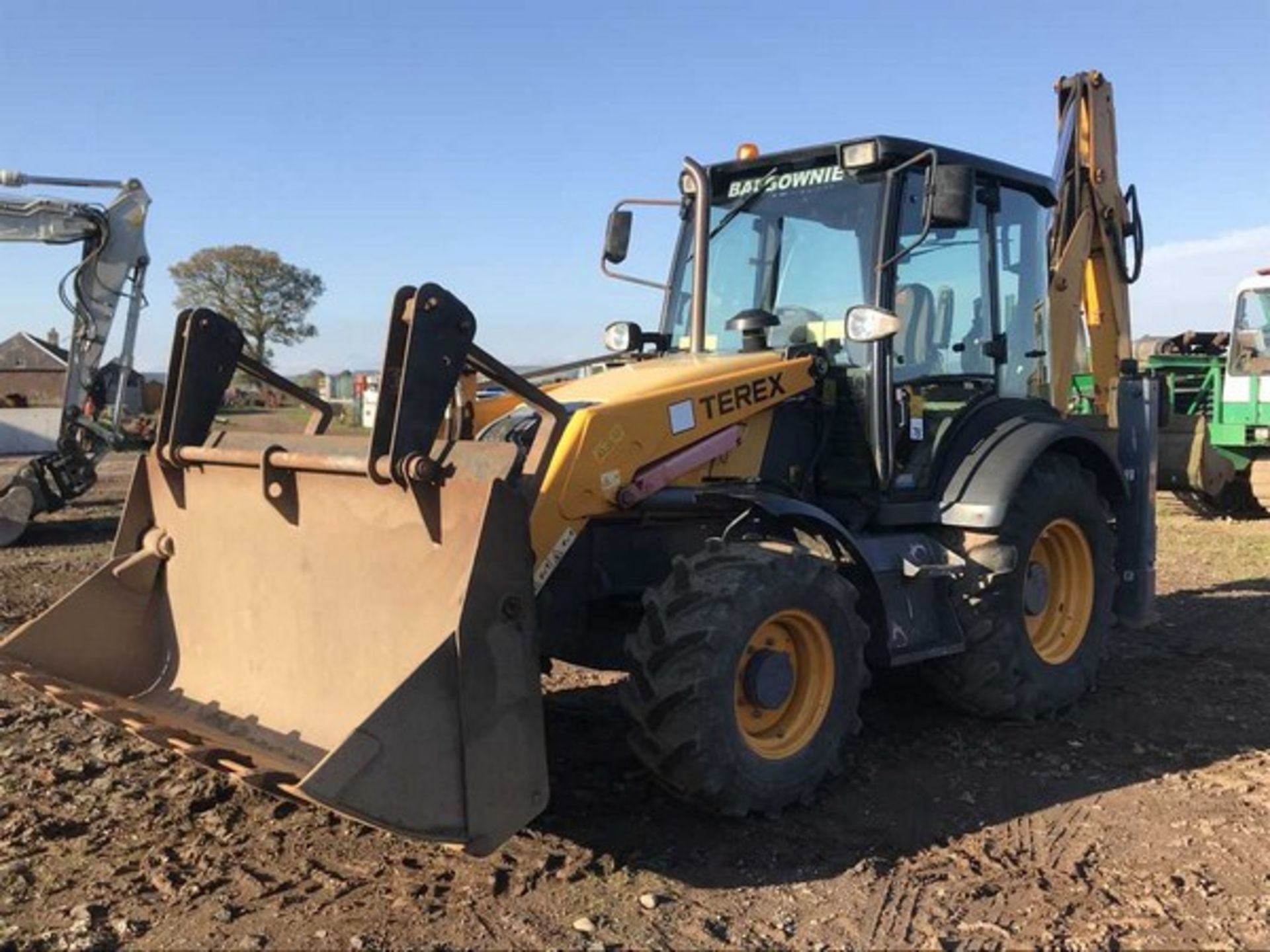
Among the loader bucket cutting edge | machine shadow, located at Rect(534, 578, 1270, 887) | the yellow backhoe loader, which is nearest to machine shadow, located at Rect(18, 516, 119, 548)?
the loader bucket cutting edge

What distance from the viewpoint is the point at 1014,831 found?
4.21 metres

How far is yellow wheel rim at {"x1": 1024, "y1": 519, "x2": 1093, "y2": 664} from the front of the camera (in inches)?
227

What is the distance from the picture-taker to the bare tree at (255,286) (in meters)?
55.0

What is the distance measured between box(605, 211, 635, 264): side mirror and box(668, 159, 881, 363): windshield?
1.51 ft

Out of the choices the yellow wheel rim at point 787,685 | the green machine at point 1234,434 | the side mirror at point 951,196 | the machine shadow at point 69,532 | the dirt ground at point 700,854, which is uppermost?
the side mirror at point 951,196

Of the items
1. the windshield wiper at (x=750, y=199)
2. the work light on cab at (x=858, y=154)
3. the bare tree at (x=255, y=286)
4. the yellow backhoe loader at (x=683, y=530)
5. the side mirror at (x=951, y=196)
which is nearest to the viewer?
the yellow backhoe loader at (x=683, y=530)

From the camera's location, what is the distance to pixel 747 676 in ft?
13.4

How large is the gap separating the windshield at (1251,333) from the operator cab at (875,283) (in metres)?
9.46

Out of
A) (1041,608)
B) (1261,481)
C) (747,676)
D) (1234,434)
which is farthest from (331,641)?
(1234,434)

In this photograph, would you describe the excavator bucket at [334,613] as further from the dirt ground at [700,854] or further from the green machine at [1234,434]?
Answer: the green machine at [1234,434]

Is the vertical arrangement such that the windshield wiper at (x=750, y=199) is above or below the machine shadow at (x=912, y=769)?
above

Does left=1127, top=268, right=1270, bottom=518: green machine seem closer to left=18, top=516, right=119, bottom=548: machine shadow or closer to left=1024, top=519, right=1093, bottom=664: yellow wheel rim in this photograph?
left=1024, top=519, right=1093, bottom=664: yellow wheel rim

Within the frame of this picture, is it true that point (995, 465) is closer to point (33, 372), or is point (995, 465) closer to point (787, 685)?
point (787, 685)

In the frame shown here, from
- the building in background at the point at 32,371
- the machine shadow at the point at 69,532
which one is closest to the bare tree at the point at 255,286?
the building in background at the point at 32,371
